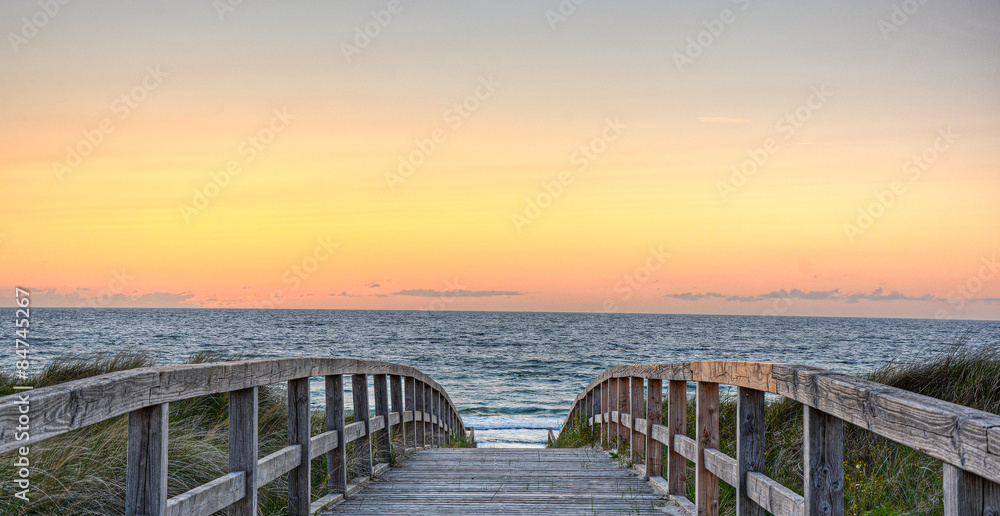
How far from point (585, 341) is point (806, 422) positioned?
6196 centimetres

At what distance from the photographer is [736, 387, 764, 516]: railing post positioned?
3756 millimetres

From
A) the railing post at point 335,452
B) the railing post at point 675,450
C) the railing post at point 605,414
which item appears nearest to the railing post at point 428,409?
the railing post at point 605,414

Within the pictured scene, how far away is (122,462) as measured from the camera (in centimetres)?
467

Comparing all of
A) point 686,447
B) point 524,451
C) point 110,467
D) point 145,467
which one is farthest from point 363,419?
point 145,467

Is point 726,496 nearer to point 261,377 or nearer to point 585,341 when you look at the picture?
point 261,377

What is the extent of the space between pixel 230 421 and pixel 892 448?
5678 millimetres

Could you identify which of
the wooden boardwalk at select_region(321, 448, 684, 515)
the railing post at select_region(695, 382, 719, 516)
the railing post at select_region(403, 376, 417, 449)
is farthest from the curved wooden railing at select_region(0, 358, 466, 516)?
the railing post at select_region(403, 376, 417, 449)

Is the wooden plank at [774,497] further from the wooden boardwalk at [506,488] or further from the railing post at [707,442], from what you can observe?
the wooden boardwalk at [506,488]

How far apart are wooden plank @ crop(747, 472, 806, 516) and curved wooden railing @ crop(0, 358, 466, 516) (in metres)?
2.55

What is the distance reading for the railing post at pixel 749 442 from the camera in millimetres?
3756

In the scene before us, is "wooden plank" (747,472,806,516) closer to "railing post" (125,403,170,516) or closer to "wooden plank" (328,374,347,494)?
"railing post" (125,403,170,516)

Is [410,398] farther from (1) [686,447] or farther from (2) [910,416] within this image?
(2) [910,416]

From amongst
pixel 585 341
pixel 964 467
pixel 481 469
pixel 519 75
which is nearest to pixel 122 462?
pixel 481 469

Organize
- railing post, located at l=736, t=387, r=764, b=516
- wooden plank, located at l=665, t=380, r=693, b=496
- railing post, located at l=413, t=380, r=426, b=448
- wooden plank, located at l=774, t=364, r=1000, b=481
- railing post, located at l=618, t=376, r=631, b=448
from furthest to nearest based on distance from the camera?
railing post, located at l=413, t=380, r=426, b=448 → railing post, located at l=618, t=376, r=631, b=448 → wooden plank, located at l=665, t=380, r=693, b=496 → railing post, located at l=736, t=387, r=764, b=516 → wooden plank, located at l=774, t=364, r=1000, b=481
